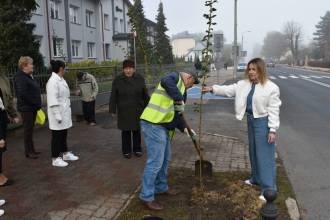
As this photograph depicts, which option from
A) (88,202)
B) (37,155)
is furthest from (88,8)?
(88,202)

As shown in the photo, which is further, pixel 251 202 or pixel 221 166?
pixel 221 166

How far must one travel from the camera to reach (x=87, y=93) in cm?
915

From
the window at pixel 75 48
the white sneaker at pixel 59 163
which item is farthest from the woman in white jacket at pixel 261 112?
the window at pixel 75 48

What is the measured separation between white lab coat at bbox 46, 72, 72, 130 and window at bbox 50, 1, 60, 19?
20.2m

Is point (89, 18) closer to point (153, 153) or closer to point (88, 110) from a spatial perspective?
point (88, 110)

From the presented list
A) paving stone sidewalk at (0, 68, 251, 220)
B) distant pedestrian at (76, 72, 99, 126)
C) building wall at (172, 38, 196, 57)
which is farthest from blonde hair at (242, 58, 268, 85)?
building wall at (172, 38, 196, 57)

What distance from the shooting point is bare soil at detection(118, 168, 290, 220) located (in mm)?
3555

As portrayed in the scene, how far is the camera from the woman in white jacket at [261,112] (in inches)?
151

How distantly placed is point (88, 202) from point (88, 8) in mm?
28094

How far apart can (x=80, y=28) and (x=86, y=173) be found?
2479 cm

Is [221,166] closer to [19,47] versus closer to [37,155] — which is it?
[37,155]

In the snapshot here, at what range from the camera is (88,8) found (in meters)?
29.1

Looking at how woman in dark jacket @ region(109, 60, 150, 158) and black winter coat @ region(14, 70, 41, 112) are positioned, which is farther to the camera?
woman in dark jacket @ region(109, 60, 150, 158)

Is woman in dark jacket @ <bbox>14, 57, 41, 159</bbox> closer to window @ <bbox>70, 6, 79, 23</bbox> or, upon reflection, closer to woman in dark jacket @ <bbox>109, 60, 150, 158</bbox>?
woman in dark jacket @ <bbox>109, 60, 150, 158</bbox>
